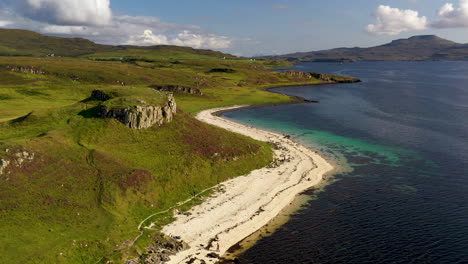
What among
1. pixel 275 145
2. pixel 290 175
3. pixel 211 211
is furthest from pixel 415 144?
pixel 211 211

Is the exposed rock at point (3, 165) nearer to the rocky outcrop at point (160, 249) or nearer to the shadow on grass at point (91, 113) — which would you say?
the shadow on grass at point (91, 113)

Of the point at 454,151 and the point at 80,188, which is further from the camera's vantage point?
the point at 454,151

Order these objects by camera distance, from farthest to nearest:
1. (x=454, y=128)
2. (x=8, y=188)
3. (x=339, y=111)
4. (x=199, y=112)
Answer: (x=339, y=111) < (x=199, y=112) < (x=454, y=128) < (x=8, y=188)

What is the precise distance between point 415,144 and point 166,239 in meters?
105

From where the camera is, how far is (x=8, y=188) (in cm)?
5716

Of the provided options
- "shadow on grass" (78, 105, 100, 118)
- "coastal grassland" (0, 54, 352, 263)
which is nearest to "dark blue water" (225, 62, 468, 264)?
"coastal grassland" (0, 54, 352, 263)

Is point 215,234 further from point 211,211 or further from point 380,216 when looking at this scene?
point 380,216

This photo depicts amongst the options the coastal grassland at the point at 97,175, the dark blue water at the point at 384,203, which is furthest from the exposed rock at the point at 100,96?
the dark blue water at the point at 384,203

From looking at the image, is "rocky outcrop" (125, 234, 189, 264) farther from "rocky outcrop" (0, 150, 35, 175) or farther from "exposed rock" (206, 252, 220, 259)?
"rocky outcrop" (0, 150, 35, 175)

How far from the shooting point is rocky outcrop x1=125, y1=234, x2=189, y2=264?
4981 cm

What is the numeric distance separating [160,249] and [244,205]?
22928mm

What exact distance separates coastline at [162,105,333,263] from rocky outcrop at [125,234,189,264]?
1231 mm

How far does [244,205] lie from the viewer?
7019cm

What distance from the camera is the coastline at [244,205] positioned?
185 feet
